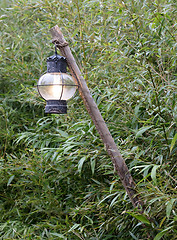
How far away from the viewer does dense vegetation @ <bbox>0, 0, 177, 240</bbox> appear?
2.21 metres

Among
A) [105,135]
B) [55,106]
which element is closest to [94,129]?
[105,135]

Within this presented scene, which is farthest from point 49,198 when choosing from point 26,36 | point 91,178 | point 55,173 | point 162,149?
point 26,36

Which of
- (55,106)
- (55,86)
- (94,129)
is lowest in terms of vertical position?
(94,129)

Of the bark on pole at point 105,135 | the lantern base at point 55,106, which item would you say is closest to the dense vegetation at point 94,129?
the bark on pole at point 105,135

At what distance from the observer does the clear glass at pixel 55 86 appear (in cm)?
194

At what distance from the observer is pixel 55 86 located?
1940 mm

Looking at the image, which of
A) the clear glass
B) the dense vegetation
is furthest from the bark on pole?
the clear glass

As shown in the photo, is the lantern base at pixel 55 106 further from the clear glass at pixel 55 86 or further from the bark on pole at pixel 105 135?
the bark on pole at pixel 105 135

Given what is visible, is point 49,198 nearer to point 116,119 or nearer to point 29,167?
point 29,167

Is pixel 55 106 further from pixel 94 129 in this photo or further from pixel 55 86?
pixel 94 129

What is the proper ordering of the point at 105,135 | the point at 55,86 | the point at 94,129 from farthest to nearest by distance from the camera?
the point at 94,129, the point at 105,135, the point at 55,86

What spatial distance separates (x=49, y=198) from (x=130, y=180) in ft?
3.10

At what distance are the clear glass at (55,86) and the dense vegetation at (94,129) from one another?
0.51m

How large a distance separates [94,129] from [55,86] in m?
0.75
